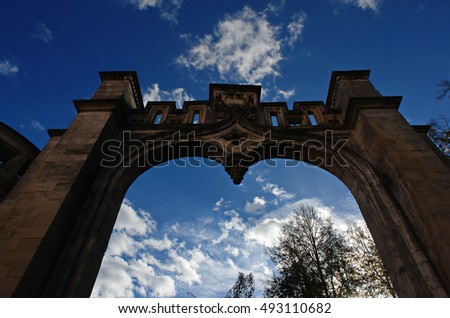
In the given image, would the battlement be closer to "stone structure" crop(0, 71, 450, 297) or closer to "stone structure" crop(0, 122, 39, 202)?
"stone structure" crop(0, 71, 450, 297)

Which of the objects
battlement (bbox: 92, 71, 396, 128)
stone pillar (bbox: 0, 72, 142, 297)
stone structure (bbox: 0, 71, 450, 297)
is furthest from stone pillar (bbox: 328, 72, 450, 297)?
stone pillar (bbox: 0, 72, 142, 297)

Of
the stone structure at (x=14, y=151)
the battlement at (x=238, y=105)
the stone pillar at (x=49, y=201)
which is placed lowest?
the stone pillar at (x=49, y=201)

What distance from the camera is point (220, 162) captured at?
6.77 meters

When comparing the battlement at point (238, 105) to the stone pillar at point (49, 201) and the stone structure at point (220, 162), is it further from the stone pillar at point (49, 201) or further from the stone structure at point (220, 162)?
the stone pillar at point (49, 201)

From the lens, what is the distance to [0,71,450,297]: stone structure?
3.96m

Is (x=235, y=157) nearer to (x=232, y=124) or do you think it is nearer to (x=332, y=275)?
(x=232, y=124)

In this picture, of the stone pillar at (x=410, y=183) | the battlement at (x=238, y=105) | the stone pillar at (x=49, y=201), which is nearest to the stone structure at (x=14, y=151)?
the stone pillar at (x=49, y=201)

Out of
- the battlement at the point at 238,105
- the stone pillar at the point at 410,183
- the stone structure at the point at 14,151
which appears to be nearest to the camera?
the stone pillar at the point at 410,183

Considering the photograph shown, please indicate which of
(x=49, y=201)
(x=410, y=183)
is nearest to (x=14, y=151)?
(x=49, y=201)

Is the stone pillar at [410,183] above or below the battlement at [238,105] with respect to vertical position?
below

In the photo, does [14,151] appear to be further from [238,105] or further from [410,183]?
[410,183]

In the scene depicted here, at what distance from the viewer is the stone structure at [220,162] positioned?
3.96 meters
